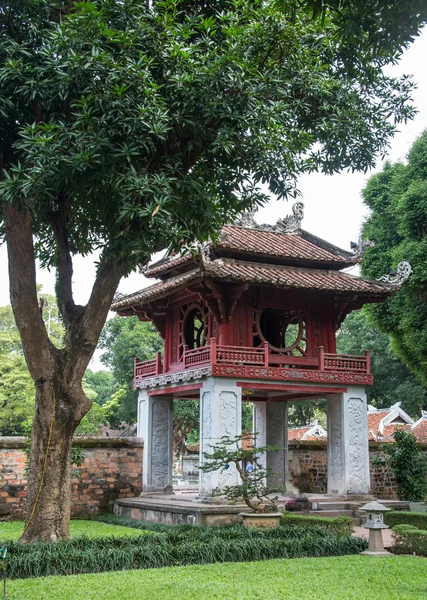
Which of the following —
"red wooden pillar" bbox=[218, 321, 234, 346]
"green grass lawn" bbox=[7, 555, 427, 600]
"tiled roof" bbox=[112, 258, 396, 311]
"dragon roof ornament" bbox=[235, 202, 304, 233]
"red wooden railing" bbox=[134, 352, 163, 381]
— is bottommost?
"green grass lawn" bbox=[7, 555, 427, 600]

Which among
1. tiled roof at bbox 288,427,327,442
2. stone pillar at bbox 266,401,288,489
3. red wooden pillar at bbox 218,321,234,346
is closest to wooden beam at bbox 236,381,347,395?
red wooden pillar at bbox 218,321,234,346

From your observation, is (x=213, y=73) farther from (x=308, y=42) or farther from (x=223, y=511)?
(x=223, y=511)

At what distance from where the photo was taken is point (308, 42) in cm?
1315

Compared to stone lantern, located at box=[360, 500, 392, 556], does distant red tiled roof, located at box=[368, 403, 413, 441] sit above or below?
above

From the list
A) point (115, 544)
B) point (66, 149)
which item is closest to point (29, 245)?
point (66, 149)

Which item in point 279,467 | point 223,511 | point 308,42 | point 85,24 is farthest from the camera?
point 279,467

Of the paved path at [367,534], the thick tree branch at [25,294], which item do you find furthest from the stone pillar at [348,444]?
the thick tree branch at [25,294]

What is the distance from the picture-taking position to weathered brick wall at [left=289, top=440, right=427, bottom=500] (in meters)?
22.1

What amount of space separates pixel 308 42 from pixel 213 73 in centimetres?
271

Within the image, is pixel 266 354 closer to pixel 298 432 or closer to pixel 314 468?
pixel 314 468

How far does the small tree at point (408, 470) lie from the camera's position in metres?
19.7

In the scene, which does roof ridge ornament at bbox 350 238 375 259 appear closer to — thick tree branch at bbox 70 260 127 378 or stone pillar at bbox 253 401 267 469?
stone pillar at bbox 253 401 267 469

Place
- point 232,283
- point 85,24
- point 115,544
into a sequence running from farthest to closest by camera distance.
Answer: point 232,283 < point 115,544 < point 85,24

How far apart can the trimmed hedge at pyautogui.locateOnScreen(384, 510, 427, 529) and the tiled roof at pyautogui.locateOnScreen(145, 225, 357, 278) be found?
7.05 meters
